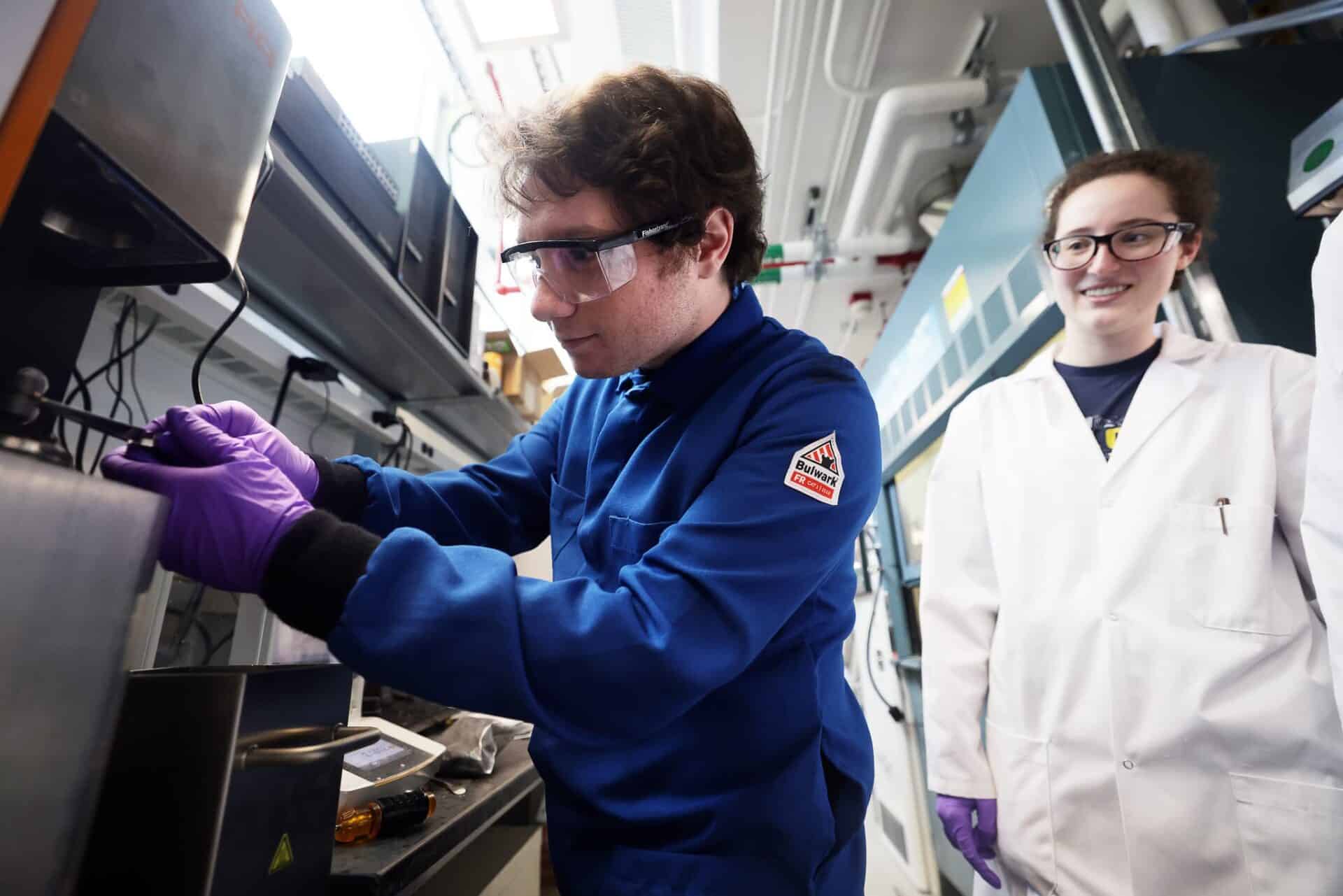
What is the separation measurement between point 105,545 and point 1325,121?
181cm

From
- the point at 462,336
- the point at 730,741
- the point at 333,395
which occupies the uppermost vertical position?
the point at 462,336

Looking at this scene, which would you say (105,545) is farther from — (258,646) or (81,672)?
(258,646)

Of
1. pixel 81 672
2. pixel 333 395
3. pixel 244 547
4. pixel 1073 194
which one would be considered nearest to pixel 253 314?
pixel 333 395

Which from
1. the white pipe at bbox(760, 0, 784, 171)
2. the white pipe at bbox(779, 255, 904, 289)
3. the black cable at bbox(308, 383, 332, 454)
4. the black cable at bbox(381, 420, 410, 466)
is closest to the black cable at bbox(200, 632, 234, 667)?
the black cable at bbox(308, 383, 332, 454)

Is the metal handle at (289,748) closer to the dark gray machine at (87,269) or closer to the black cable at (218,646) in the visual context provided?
the dark gray machine at (87,269)

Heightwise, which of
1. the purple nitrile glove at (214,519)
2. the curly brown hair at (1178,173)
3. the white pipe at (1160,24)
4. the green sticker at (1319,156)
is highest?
the white pipe at (1160,24)

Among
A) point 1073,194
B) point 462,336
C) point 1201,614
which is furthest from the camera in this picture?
point 462,336

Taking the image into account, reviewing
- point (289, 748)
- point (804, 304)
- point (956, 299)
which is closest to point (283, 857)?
point (289, 748)

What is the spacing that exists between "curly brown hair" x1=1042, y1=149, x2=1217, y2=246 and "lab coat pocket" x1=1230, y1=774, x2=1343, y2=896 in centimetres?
101

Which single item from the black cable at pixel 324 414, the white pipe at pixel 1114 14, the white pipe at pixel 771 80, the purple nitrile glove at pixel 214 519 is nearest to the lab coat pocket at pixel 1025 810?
the purple nitrile glove at pixel 214 519

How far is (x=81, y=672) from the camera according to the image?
1.21 ft

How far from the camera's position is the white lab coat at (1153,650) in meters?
0.97

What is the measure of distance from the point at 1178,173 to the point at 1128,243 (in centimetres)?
16

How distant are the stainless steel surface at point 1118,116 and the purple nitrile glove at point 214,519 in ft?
5.63
